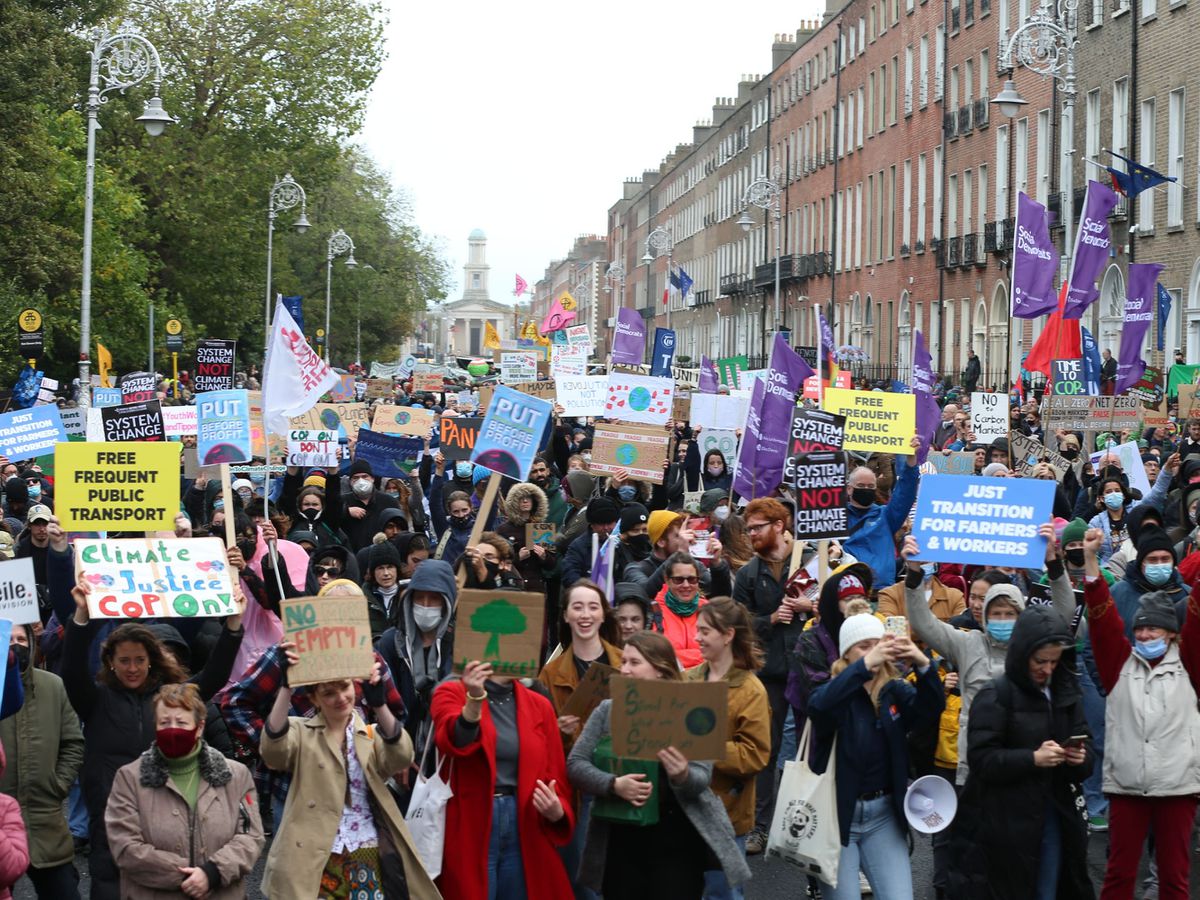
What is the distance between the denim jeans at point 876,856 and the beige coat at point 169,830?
221cm

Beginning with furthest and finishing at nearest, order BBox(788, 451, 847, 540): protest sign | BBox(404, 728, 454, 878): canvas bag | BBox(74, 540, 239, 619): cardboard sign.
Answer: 1. BBox(788, 451, 847, 540): protest sign
2. BBox(74, 540, 239, 619): cardboard sign
3. BBox(404, 728, 454, 878): canvas bag

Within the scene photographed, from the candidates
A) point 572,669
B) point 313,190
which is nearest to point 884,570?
point 572,669

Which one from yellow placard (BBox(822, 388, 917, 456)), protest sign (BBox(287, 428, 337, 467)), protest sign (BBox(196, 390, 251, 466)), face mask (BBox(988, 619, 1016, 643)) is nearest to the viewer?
face mask (BBox(988, 619, 1016, 643))

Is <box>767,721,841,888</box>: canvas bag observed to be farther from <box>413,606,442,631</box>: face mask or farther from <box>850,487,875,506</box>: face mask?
<box>850,487,875,506</box>: face mask

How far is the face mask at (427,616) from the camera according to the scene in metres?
7.35

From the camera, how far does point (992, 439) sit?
Answer: 20.2 metres

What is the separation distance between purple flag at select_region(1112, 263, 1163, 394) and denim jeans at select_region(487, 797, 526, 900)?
15958mm

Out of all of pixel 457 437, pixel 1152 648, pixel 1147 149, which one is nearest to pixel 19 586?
pixel 1152 648

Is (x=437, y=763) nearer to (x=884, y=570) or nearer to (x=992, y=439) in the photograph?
(x=884, y=570)

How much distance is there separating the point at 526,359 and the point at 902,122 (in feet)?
102

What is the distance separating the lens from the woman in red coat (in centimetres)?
638

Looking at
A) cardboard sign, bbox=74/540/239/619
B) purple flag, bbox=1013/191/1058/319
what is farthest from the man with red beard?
purple flag, bbox=1013/191/1058/319

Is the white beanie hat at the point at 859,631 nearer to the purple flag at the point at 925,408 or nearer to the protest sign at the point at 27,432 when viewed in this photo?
the protest sign at the point at 27,432

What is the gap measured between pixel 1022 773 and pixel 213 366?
64.7 feet
